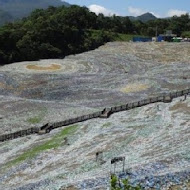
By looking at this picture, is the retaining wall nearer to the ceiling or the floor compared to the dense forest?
nearer to the floor

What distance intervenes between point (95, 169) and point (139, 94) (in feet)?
110

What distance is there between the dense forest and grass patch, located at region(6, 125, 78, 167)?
49057 millimetres

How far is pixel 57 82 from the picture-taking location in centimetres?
7675

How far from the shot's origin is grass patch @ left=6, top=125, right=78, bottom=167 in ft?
136

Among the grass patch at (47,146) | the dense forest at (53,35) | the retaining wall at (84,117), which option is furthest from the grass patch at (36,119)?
the dense forest at (53,35)

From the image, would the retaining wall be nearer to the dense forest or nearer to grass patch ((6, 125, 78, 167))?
grass patch ((6, 125, 78, 167))

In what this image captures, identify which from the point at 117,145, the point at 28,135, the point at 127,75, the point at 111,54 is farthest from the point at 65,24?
the point at 117,145

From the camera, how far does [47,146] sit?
147ft

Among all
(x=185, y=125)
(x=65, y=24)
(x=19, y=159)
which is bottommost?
(x=19, y=159)

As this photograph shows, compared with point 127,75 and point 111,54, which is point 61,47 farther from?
point 127,75

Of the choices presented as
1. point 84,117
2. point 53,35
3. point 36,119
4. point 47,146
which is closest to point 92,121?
point 84,117

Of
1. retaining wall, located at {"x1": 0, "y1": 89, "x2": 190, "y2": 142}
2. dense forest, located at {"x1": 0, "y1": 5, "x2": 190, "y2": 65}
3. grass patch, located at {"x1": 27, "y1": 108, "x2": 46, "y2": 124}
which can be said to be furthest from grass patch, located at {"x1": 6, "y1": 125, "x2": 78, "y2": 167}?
dense forest, located at {"x1": 0, "y1": 5, "x2": 190, "y2": 65}

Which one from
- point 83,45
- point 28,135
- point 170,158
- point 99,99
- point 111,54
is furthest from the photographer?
point 83,45

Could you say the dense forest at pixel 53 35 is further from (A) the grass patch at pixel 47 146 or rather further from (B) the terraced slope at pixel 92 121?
(A) the grass patch at pixel 47 146
